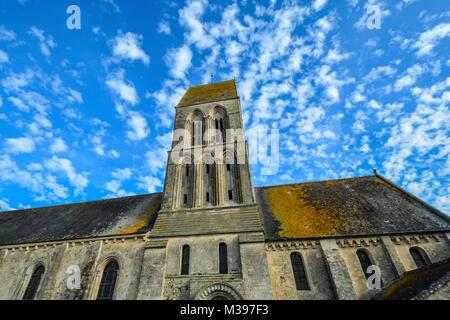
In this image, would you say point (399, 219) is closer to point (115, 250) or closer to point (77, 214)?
point (115, 250)

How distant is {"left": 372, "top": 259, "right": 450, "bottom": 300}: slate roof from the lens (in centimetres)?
870

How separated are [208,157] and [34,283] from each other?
14526mm

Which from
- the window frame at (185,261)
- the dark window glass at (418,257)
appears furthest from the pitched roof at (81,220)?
the dark window glass at (418,257)

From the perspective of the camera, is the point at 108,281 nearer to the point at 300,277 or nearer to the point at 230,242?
the point at 230,242

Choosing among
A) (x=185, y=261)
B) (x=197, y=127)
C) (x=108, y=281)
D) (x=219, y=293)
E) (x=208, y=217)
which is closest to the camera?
(x=219, y=293)

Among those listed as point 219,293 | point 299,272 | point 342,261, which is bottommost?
point 219,293

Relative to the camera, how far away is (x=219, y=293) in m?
12.9

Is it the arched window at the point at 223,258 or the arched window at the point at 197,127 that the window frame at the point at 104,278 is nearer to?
the arched window at the point at 223,258

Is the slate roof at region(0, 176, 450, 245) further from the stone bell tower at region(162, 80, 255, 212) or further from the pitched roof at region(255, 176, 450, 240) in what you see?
the stone bell tower at region(162, 80, 255, 212)

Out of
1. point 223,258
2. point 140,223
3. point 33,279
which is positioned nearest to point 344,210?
point 223,258

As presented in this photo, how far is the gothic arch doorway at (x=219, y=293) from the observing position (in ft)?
41.5

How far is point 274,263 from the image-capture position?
14.6 m

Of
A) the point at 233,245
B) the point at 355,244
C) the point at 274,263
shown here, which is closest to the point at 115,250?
the point at 233,245

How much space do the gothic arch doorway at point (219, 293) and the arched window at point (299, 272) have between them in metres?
3.76
